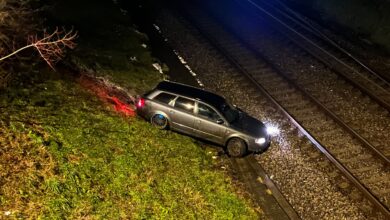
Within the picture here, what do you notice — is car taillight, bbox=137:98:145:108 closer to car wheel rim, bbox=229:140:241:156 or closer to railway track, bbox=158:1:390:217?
car wheel rim, bbox=229:140:241:156

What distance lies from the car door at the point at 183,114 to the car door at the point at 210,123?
8.7 inches

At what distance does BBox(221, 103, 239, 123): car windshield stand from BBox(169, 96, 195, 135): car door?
3.77ft

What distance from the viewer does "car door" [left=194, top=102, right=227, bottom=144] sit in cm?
1410

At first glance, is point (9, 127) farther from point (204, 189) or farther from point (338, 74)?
point (338, 74)

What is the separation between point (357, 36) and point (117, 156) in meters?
17.1

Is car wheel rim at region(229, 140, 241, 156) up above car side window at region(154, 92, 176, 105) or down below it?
below

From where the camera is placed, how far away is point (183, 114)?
1434cm

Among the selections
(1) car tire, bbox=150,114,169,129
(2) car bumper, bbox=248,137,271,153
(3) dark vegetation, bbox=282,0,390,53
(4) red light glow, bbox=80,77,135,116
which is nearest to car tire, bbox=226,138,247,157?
(2) car bumper, bbox=248,137,271,153

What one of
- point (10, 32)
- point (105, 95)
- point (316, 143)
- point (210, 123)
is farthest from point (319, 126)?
point (10, 32)

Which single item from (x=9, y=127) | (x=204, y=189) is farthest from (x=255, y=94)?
(x=9, y=127)

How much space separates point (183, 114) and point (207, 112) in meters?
0.88

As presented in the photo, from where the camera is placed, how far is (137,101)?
15555 millimetres

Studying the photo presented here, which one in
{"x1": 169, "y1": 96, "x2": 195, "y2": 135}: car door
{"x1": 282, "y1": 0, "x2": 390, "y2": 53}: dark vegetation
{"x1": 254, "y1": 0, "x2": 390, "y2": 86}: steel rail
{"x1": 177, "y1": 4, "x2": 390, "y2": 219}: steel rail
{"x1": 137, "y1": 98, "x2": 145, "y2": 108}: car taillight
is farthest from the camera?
{"x1": 282, "y1": 0, "x2": 390, "y2": 53}: dark vegetation

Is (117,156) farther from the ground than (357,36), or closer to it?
closer to it
